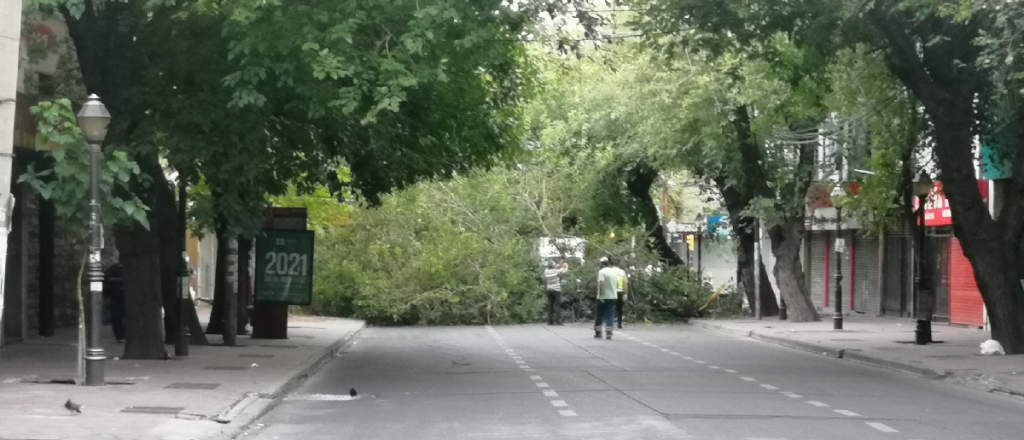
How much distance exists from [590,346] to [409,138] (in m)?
6.76

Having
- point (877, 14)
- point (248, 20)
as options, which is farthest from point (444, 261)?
point (248, 20)

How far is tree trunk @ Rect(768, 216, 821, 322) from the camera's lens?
3575cm

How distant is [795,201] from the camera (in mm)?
34094

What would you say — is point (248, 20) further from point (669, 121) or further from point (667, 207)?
point (667, 207)

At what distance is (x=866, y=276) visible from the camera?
4281 cm

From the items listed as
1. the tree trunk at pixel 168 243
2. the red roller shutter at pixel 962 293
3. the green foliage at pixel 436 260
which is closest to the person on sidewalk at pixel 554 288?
the green foliage at pixel 436 260

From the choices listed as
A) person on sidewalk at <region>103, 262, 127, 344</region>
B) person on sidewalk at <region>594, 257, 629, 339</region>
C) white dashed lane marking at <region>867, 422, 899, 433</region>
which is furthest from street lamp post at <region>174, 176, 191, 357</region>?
white dashed lane marking at <region>867, 422, 899, 433</region>

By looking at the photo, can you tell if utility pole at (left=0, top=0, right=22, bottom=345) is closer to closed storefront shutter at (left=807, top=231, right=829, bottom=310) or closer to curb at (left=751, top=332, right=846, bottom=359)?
curb at (left=751, top=332, right=846, bottom=359)

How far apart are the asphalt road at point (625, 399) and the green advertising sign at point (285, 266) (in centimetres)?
196

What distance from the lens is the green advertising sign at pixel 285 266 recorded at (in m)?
26.5

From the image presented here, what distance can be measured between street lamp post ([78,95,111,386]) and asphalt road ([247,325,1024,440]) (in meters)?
2.29

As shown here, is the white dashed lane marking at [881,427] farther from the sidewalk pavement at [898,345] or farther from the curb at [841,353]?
the curb at [841,353]

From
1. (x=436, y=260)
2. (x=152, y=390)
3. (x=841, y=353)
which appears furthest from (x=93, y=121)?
(x=436, y=260)

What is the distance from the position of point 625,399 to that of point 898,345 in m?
11.8
